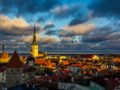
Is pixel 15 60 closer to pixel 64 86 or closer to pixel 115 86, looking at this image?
pixel 64 86

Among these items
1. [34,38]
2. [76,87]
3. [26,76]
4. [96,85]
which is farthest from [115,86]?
[34,38]

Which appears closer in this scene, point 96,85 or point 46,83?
point 96,85

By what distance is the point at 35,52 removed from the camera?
191 metres

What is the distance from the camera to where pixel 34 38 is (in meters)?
187

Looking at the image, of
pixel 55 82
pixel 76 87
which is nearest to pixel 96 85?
pixel 76 87

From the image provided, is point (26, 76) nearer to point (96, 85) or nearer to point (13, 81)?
point (13, 81)

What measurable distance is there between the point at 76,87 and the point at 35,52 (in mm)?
121780

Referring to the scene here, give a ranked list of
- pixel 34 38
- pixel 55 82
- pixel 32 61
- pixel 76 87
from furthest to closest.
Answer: pixel 34 38, pixel 32 61, pixel 55 82, pixel 76 87

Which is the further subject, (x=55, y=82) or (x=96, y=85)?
(x=55, y=82)

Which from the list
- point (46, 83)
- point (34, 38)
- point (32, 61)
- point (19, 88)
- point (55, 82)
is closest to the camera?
point (19, 88)

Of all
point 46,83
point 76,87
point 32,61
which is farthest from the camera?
point 32,61

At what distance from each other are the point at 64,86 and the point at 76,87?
4.47 meters

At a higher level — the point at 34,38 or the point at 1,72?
the point at 34,38

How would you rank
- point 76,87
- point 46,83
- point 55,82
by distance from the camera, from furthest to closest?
point 55,82 → point 46,83 → point 76,87
